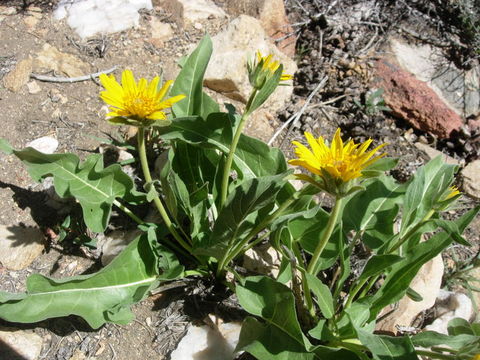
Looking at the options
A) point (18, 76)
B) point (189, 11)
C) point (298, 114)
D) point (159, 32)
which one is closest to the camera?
point (18, 76)

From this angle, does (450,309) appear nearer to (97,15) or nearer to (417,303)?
(417,303)

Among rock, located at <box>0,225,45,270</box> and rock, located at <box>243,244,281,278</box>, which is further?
rock, located at <box>243,244,281,278</box>

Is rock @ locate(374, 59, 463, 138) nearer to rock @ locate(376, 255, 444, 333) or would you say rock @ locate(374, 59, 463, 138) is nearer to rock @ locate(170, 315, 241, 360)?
rock @ locate(376, 255, 444, 333)

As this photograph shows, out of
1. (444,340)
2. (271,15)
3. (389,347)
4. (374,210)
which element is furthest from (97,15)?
(444,340)

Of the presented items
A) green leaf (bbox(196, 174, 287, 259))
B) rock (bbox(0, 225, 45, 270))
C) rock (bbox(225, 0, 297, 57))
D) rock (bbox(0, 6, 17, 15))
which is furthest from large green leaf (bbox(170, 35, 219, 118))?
rock (bbox(0, 6, 17, 15))

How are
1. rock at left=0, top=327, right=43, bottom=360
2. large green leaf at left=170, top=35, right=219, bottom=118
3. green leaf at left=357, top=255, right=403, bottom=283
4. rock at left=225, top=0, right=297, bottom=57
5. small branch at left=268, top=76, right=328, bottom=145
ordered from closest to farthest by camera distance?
green leaf at left=357, top=255, right=403, bottom=283 < rock at left=0, top=327, right=43, bottom=360 < large green leaf at left=170, top=35, right=219, bottom=118 < small branch at left=268, top=76, right=328, bottom=145 < rock at left=225, top=0, right=297, bottom=57
